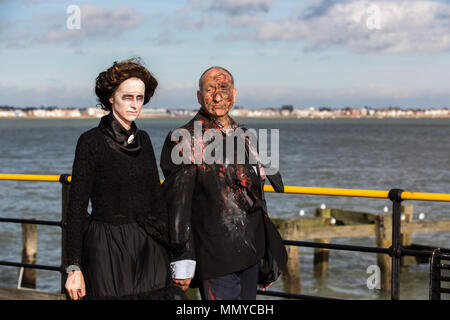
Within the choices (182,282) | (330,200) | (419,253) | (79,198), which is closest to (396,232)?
(419,253)

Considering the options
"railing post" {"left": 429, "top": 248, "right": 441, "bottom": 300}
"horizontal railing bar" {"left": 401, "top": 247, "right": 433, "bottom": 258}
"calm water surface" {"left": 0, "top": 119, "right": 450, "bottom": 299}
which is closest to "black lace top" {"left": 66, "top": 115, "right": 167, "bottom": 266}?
"railing post" {"left": 429, "top": 248, "right": 441, "bottom": 300}

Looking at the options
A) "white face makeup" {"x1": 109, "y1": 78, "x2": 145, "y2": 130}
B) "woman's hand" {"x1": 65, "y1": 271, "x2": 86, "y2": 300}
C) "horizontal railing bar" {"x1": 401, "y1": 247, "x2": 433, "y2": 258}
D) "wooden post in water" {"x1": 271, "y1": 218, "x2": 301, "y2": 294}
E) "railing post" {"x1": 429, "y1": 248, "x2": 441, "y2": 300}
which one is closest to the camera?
"woman's hand" {"x1": 65, "y1": 271, "x2": 86, "y2": 300}

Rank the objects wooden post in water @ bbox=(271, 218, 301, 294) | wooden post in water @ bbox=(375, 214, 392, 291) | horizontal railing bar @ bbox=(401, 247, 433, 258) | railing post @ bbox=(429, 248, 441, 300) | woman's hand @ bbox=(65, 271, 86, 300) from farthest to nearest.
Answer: wooden post in water @ bbox=(375, 214, 392, 291) → wooden post in water @ bbox=(271, 218, 301, 294) → horizontal railing bar @ bbox=(401, 247, 433, 258) → railing post @ bbox=(429, 248, 441, 300) → woman's hand @ bbox=(65, 271, 86, 300)

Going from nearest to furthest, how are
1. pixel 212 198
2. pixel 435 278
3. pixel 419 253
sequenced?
pixel 212 198, pixel 435 278, pixel 419 253

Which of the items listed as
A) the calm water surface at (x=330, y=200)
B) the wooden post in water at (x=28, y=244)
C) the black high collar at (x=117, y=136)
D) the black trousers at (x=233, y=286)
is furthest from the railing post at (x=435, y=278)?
the wooden post in water at (x=28, y=244)

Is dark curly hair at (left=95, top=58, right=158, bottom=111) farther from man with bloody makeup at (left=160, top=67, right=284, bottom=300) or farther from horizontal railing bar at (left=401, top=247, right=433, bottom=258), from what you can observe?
horizontal railing bar at (left=401, top=247, right=433, bottom=258)

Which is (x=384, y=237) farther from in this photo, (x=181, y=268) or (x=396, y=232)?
(x=181, y=268)

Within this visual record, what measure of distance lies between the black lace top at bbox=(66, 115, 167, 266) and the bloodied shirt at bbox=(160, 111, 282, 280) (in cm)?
11

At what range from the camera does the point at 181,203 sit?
3086 millimetres

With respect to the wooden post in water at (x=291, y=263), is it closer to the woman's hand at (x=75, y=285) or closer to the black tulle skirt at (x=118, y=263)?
the black tulle skirt at (x=118, y=263)

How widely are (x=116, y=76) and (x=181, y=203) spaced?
63cm

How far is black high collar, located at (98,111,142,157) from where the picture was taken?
3.02 metres
